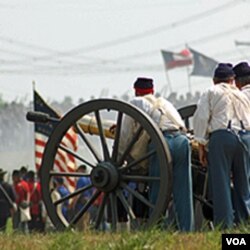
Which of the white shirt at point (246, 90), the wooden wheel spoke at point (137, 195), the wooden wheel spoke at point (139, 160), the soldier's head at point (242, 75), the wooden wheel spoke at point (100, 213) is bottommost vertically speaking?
the wooden wheel spoke at point (100, 213)

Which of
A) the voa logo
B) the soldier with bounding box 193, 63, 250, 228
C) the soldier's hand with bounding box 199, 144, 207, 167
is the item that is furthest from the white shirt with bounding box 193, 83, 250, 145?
the voa logo

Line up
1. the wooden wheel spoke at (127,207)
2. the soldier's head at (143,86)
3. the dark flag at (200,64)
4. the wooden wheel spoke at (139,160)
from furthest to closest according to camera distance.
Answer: the dark flag at (200,64)
the soldier's head at (143,86)
the wooden wheel spoke at (127,207)
the wooden wheel spoke at (139,160)

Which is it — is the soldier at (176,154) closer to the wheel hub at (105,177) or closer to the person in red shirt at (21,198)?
the wheel hub at (105,177)

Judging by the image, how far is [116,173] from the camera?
9.73m

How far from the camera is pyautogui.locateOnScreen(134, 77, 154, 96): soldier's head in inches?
400

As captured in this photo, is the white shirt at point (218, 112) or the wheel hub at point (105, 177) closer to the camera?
the white shirt at point (218, 112)

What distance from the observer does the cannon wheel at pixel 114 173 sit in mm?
9453

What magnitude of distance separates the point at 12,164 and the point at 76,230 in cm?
3180

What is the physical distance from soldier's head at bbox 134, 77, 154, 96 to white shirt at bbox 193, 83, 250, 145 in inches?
25.3

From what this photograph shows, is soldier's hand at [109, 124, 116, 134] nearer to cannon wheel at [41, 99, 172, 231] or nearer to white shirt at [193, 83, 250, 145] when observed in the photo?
cannon wheel at [41, 99, 172, 231]

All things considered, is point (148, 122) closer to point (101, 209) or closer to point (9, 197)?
point (101, 209)

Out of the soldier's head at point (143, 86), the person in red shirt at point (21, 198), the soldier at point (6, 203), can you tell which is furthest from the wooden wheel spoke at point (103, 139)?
the person in red shirt at point (21, 198)

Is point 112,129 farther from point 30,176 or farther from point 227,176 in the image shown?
point 30,176

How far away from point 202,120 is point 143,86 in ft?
2.65
